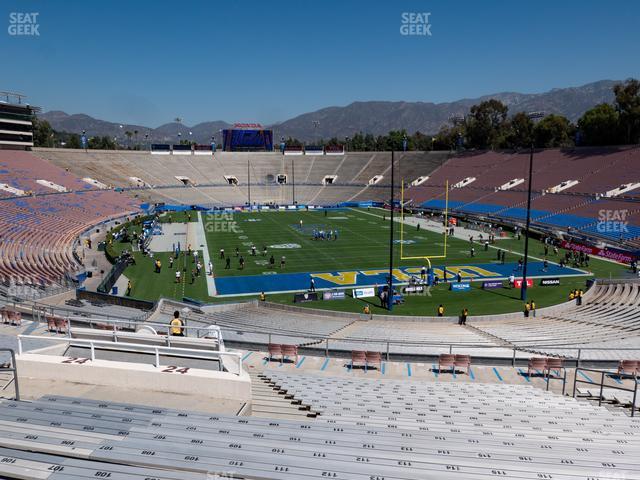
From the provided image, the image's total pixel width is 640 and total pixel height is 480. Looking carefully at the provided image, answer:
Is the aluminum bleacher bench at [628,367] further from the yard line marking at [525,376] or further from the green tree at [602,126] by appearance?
the green tree at [602,126]

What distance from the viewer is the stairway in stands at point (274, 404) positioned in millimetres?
7320

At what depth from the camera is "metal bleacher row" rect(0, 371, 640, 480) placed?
4.22 m

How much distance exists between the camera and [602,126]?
73.3 m

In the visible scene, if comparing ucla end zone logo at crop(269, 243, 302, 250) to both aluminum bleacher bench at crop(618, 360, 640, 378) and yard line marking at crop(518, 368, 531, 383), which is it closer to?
yard line marking at crop(518, 368, 531, 383)

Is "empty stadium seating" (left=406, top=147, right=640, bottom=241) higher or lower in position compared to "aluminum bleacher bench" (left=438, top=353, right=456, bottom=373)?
higher

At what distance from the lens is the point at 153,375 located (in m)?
7.22

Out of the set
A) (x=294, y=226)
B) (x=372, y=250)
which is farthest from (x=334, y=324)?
(x=294, y=226)

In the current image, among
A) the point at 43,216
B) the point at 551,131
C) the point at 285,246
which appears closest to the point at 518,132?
the point at 551,131

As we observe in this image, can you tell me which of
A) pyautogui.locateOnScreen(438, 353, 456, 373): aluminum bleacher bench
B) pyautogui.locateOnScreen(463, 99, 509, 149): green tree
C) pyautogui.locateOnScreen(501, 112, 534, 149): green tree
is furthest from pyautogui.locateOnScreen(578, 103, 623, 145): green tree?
pyautogui.locateOnScreen(438, 353, 456, 373): aluminum bleacher bench

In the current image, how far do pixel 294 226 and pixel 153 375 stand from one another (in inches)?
1744

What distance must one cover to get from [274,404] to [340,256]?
93.8 ft

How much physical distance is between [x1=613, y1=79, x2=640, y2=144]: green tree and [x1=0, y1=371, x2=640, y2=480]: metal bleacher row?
73.4 m

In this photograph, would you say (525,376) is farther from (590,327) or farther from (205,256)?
(205,256)

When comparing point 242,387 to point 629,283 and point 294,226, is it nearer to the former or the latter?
point 629,283
